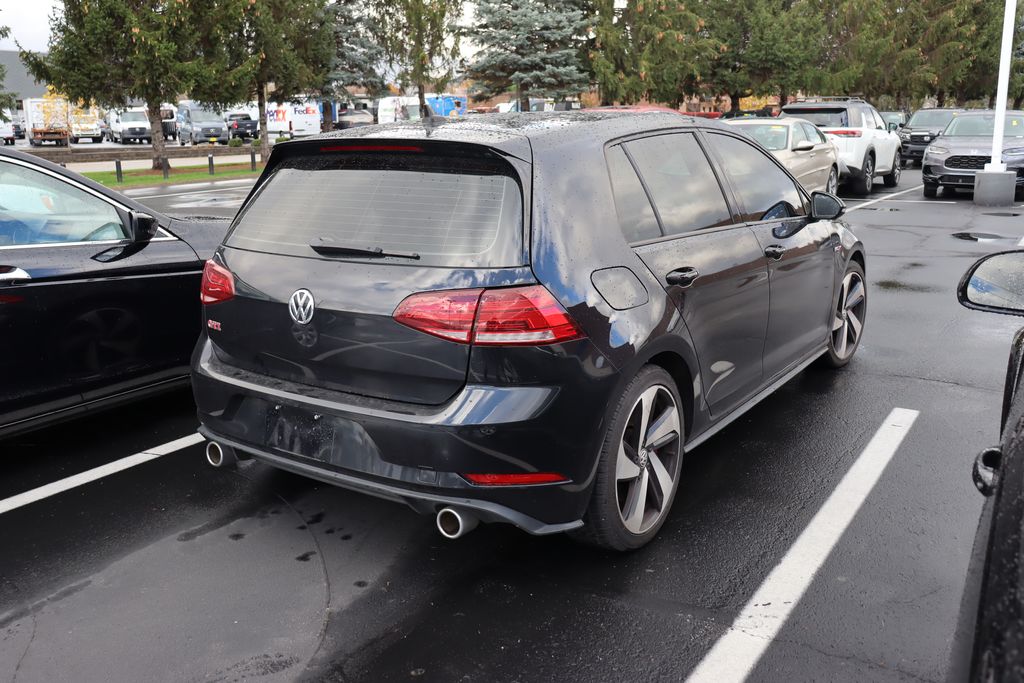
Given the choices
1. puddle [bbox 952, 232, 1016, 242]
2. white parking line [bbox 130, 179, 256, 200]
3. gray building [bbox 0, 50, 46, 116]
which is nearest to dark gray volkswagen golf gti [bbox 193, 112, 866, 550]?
puddle [bbox 952, 232, 1016, 242]

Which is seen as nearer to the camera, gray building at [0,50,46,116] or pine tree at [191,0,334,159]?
pine tree at [191,0,334,159]

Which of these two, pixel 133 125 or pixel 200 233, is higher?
pixel 133 125

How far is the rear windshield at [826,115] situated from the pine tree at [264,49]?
17.1 metres

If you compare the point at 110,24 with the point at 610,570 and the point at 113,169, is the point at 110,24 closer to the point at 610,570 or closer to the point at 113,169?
the point at 113,169

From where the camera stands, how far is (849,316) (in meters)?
6.20

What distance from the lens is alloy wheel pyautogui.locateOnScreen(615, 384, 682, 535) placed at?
142 inches

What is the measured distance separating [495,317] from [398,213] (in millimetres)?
607

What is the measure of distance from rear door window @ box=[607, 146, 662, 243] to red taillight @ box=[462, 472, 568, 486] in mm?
989

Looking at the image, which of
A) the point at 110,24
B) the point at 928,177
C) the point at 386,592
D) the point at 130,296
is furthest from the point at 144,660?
the point at 110,24

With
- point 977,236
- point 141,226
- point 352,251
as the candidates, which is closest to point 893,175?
point 977,236

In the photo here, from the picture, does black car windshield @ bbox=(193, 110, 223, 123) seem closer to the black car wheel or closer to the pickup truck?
the pickup truck

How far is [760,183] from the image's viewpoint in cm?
493

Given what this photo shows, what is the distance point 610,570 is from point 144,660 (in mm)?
1651

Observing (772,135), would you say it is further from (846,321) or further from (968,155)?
(846,321)
